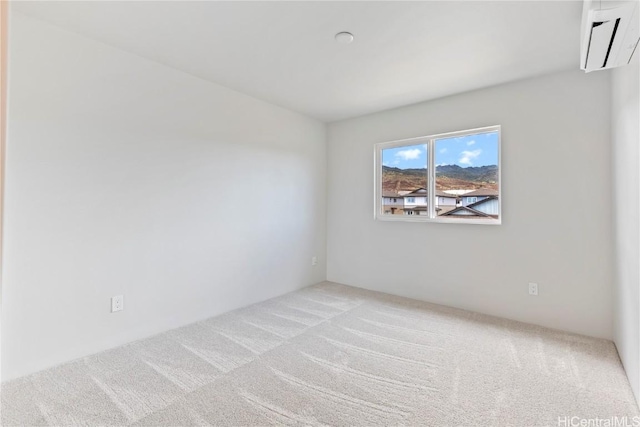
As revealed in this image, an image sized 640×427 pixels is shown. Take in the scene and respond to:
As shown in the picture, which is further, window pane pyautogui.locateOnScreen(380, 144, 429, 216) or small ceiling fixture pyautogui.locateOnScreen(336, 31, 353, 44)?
window pane pyautogui.locateOnScreen(380, 144, 429, 216)

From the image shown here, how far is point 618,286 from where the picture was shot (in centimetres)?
238

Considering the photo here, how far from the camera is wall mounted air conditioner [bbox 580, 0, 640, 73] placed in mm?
1418

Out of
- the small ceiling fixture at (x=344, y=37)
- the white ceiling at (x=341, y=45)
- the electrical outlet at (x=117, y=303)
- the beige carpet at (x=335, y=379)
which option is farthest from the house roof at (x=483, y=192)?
the electrical outlet at (x=117, y=303)

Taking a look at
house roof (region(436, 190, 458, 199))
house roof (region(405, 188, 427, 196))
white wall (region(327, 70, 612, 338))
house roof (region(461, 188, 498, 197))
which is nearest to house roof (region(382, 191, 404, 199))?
house roof (region(405, 188, 427, 196))

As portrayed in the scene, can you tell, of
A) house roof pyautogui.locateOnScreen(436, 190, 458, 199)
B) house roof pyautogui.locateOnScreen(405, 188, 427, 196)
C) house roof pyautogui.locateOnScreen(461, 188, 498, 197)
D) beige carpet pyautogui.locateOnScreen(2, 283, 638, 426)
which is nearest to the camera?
beige carpet pyautogui.locateOnScreen(2, 283, 638, 426)

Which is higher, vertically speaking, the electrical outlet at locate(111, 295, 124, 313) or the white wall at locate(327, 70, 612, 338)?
the white wall at locate(327, 70, 612, 338)

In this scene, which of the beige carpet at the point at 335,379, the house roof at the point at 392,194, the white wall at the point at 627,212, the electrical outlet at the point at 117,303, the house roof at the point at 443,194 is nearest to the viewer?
the beige carpet at the point at 335,379

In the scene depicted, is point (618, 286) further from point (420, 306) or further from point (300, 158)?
point (300, 158)

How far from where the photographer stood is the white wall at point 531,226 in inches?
105

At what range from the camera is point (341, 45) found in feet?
7.86

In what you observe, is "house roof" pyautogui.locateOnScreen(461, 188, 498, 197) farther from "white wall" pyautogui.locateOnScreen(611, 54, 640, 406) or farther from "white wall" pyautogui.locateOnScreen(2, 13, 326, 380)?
"white wall" pyautogui.locateOnScreen(2, 13, 326, 380)

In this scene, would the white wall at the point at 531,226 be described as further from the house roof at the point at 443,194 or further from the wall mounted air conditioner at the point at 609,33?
the wall mounted air conditioner at the point at 609,33

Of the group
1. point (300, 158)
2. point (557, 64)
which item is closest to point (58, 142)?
point (300, 158)

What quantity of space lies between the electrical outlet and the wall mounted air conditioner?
3507 millimetres
